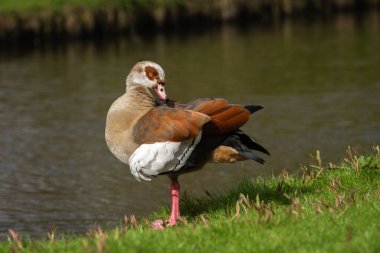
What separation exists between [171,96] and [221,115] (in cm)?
1513

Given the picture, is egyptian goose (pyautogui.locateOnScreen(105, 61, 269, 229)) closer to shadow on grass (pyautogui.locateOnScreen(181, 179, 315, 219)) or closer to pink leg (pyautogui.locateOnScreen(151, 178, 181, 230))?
pink leg (pyautogui.locateOnScreen(151, 178, 181, 230))

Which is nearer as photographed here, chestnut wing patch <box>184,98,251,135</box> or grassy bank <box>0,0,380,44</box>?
chestnut wing patch <box>184,98,251,135</box>

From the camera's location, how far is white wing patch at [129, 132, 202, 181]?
348 inches

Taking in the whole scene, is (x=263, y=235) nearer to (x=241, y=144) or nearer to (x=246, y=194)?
(x=241, y=144)

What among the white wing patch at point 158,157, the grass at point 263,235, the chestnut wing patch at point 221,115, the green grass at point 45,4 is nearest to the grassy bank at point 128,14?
the green grass at point 45,4

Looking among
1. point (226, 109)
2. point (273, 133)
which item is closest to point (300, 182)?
point (226, 109)

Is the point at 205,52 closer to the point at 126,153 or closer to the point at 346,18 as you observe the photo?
the point at 346,18

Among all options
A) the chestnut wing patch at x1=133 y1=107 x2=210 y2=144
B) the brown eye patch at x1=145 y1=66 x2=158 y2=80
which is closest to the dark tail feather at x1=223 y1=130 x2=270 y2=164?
the chestnut wing patch at x1=133 y1=107 x2=210 y2=144

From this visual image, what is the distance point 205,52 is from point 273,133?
14.8 m

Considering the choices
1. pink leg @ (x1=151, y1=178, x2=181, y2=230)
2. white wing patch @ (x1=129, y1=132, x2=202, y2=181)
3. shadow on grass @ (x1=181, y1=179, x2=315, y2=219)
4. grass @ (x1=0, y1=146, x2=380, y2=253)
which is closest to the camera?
grass @ (x1=0, y1=146, x2=380, y2=253)

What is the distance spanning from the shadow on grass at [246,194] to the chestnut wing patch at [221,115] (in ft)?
3.26

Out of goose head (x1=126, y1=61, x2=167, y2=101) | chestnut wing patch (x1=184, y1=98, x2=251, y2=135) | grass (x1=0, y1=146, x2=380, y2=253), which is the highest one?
goose head (x1=126, y1=61, x2=167, y2=101)

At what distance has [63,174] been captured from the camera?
16.9 m

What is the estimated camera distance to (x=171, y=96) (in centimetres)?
2431
